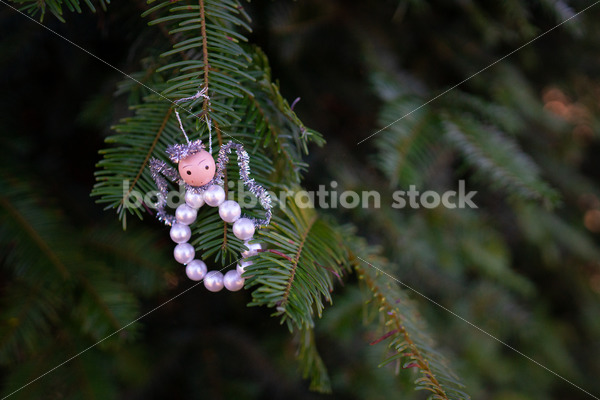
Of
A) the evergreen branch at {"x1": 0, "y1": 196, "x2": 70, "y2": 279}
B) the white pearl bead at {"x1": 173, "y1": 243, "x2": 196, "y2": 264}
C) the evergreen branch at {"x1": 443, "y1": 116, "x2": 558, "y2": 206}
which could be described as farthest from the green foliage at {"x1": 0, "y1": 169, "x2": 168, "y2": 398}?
the evergreen branch at {"x1": 443, "y1": 116, "x2": 558, "y2": 206}

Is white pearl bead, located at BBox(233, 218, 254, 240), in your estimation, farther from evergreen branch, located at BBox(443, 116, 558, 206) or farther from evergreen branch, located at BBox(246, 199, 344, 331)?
evergreen branch, located at BBox(443, 116, 558, 206)

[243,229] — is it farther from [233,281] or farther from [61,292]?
[61,292]

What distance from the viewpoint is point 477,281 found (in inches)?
39.4

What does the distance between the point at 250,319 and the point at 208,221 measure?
1.64ft

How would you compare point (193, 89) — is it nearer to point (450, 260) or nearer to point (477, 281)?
point (450, 260)

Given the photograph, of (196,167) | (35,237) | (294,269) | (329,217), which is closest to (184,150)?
(196,167)

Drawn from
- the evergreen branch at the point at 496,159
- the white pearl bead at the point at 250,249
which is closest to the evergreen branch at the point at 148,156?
the white pearl bead at the point at 250,249

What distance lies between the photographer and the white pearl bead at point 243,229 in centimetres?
31

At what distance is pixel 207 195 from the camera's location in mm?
309

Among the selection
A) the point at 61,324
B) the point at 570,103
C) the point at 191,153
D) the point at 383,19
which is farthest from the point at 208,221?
the point at 570,103

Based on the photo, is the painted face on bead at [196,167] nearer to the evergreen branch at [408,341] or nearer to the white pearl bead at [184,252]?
the white pearl bead at [184,252]

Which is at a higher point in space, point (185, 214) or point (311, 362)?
point (185, 214)

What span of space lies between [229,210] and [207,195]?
2 cm

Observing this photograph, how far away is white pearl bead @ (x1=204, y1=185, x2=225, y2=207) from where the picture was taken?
1.01ft
